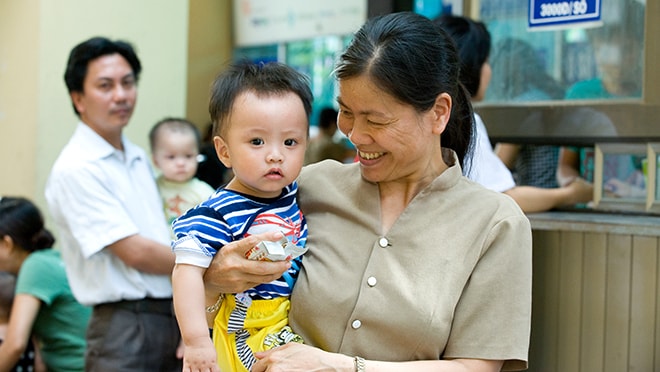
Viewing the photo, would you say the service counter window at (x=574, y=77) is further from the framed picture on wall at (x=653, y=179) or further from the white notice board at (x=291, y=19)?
the white notice board at (x=291, y=19)

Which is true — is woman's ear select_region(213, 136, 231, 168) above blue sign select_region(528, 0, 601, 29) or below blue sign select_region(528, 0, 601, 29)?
below

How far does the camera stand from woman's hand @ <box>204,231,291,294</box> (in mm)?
1999

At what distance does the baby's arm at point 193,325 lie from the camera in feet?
6.62

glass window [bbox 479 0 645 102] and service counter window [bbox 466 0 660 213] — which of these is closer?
service counter window [bbox 466 0 660 213]

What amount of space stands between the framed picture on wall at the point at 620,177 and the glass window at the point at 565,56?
18 cm

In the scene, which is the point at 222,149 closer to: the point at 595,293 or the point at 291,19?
the point at 595,293

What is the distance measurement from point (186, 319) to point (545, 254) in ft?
3.70

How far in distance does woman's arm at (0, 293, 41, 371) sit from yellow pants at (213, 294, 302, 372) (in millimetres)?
1878

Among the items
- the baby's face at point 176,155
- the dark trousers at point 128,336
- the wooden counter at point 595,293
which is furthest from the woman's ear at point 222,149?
the baby's face at point 176,155

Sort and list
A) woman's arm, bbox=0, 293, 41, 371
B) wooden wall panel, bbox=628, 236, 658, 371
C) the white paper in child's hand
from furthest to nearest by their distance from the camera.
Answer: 1. woman's arm, bbox=0, 293, 41, 371
2. wooden wall panel, bbox=628, 236, 658, 371
3. the white paper in child's hand

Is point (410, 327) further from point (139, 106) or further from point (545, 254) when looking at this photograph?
point (139, 106)

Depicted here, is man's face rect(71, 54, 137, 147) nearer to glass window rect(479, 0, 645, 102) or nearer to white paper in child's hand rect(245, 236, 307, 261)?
glass window rect(479, 0, 645, 102)

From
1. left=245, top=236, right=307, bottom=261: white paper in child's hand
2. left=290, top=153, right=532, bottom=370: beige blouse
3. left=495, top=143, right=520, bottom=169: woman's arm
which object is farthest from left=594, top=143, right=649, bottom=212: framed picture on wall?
left=245, top=236, right=307, bottom=261: white paper in child's hand

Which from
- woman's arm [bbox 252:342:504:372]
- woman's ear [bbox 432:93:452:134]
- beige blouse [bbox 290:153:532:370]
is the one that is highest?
woman's ear [bbox 432:93:452:134]
